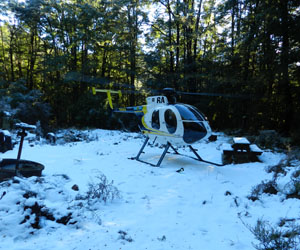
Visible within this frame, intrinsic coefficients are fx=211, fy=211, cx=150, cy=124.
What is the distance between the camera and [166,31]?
1895cm

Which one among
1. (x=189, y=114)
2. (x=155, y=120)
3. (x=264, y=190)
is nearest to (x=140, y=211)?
(x=264, y=190)

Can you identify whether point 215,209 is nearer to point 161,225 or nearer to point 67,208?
point 161,225

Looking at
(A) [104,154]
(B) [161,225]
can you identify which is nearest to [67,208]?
(B) [161,225]

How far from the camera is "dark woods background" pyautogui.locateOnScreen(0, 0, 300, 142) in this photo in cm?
1263

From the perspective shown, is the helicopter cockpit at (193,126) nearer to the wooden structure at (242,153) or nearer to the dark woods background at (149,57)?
the wooden structure at (242,153)

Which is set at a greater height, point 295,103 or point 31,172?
point 295,103

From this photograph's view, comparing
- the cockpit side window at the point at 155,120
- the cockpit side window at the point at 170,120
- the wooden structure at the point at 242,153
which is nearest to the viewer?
the cockpit side window at the point at 170,120

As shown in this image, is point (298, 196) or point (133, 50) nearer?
point (298, 196)

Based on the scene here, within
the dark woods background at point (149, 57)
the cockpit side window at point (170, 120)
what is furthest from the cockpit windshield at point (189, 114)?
the dark woods background at point (149, 57)

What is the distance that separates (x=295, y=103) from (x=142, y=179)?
11.7m

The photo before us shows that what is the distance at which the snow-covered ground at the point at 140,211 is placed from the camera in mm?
2697

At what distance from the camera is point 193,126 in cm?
612

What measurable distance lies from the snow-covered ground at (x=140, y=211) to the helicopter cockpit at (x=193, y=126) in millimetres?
1030

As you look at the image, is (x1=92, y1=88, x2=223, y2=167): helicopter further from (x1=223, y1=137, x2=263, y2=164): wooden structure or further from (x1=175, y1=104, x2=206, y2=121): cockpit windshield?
(x1=223, y1=137, x2=263, y2=164): wooden structure
